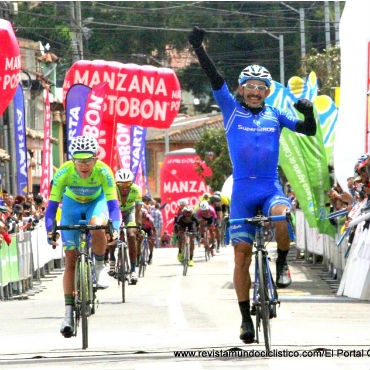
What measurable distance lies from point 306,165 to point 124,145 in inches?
620

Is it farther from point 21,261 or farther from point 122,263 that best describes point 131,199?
point 21,261

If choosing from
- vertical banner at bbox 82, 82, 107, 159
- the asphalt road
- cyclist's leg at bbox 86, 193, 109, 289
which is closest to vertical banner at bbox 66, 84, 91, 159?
vertical banner at bbox 82, 82, 107, 159

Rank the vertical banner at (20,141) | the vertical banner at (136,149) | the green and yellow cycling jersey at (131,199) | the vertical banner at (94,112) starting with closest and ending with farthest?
1. the green and yellow cycling jersey at (131,199)
2. the vertical banner at (20,141)
3. the vertical banner at (94,112)
4. the vertical banner at (136,149)

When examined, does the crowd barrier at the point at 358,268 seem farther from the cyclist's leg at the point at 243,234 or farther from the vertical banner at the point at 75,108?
the vertical banner at the point at 75,108

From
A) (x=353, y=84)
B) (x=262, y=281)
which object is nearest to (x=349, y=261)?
(x=353, y=84)

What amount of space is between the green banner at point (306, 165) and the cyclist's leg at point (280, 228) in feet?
45.1

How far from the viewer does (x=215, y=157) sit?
239 ft

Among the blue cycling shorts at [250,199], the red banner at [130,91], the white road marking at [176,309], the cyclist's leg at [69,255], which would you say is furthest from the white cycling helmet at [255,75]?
the red banner at [130,91]

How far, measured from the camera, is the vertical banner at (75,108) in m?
32.3

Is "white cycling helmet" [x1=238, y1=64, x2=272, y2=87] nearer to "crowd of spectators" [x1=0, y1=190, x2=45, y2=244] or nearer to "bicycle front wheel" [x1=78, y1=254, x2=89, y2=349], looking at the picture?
"bicycle front wheel" [x1=78, y1=254, x2=89, y2=349]

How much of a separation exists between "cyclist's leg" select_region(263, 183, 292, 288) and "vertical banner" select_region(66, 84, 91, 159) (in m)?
21.2

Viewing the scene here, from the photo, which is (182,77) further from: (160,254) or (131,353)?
(131,353)

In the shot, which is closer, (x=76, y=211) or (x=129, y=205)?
(x=76, y=211)

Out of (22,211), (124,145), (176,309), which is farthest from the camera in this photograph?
(124,145)
